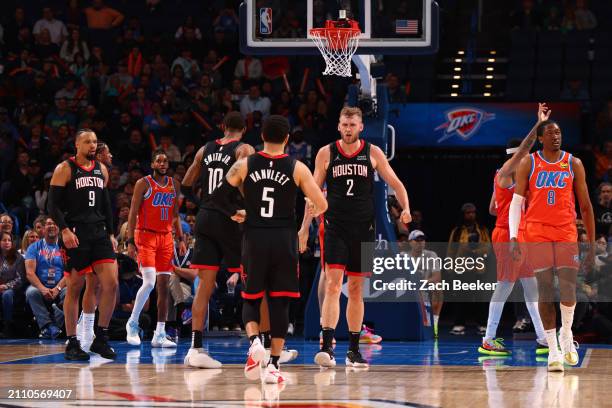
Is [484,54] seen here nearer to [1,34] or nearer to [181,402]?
[1,34]

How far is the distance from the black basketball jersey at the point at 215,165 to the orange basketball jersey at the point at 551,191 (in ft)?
8.76

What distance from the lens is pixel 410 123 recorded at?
1784cm

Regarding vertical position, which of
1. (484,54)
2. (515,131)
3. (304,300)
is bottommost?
(304,300)

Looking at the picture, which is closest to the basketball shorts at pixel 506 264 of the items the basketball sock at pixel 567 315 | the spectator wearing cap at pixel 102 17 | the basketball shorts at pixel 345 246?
the basketball sock at pixel 567 315

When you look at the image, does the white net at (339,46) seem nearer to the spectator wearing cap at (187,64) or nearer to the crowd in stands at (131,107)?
the crowd in stands at (131,107)

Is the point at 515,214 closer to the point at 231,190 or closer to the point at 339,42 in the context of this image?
the point at 231,190

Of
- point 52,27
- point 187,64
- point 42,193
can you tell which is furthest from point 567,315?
point 52,27

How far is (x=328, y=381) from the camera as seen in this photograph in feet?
27.3

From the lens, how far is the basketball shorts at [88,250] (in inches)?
402

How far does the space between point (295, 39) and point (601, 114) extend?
803 cm

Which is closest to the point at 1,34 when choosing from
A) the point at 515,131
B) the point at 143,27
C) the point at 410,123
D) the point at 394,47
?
the point at 143,27

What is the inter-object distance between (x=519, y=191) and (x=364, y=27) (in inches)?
129

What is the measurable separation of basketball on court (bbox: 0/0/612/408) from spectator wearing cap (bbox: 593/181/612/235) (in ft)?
0.14

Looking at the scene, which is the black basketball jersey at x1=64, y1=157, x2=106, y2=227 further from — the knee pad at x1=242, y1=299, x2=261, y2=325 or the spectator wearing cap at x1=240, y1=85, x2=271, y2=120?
the spectator wearing cap at x1=240, y1=85, x2=271, y2=120
